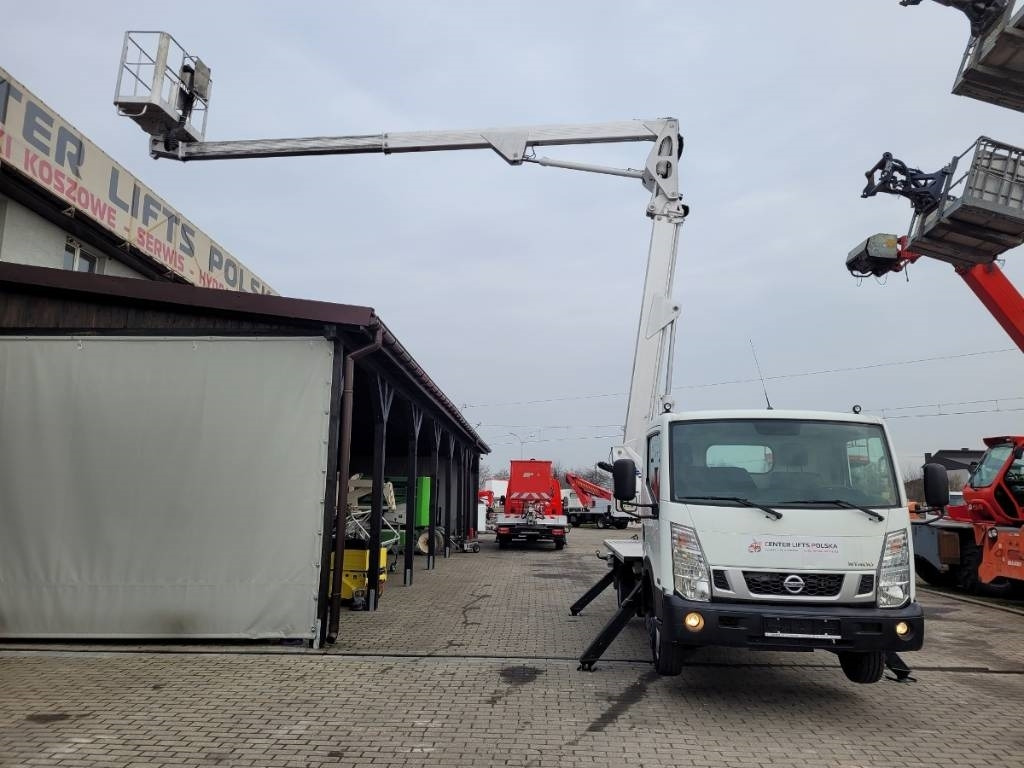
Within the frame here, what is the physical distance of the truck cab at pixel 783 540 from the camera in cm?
496

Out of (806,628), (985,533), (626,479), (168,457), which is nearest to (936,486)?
(806,628)

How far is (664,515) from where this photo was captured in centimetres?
557

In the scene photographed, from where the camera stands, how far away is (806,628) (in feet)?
16.1

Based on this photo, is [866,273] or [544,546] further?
[544,546]

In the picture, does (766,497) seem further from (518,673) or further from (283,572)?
(283,572)

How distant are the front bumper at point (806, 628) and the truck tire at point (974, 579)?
33.3 feet

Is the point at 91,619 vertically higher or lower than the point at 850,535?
lower

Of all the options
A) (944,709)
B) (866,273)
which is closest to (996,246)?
(866,273)

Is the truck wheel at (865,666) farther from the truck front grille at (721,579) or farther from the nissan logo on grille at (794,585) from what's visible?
the truck front grille at (721,579)

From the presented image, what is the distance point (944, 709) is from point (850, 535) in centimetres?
A: 185

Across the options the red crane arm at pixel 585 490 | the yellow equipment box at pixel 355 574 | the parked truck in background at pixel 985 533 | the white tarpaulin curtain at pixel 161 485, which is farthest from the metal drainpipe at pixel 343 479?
the red crane arm at pixel 585 490

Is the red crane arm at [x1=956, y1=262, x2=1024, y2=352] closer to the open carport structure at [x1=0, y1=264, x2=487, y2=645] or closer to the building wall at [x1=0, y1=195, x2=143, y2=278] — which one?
the open carport structure at [x1=0, y1=264, x2=487, y2=645]

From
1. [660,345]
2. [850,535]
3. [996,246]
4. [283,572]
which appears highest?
[996,246]

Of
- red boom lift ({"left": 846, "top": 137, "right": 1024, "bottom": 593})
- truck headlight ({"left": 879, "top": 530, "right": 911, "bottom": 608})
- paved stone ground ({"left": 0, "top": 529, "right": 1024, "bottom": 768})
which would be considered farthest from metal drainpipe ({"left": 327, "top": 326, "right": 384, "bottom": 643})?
red boom lift ({"left": 846, "top": 137, "right": 1024, "bottom": 593})
